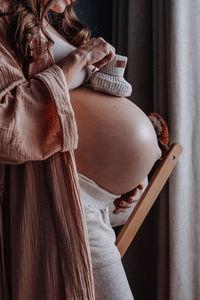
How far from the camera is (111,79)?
0.99 metres

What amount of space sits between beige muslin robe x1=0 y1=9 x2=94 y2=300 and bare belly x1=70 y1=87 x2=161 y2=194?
0.09m

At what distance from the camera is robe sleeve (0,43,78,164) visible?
78 cm

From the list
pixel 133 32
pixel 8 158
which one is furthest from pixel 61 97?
pixel 133 32

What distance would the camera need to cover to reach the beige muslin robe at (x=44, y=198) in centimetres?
82

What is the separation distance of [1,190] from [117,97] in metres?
0.37

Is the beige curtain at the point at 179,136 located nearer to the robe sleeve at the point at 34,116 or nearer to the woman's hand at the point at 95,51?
the woman's hand at the point at 95,51

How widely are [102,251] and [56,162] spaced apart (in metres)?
0.24

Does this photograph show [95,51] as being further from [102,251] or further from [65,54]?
[102,251]

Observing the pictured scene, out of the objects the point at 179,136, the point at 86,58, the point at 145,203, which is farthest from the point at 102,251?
the point at 179,136

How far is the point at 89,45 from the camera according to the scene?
0.97 metres

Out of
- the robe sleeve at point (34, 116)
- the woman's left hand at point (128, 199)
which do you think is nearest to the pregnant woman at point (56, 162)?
the robe sleeve at point (34, 116)

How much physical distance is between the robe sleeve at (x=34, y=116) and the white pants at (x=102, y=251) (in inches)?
7.1

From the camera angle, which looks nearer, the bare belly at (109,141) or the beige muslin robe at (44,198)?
the beige muslin robe at (44,198)

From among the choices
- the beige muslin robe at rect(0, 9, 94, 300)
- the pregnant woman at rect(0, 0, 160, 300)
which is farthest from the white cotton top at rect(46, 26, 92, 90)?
the beige muslin robe at rect(0, 9, 94, 300)
